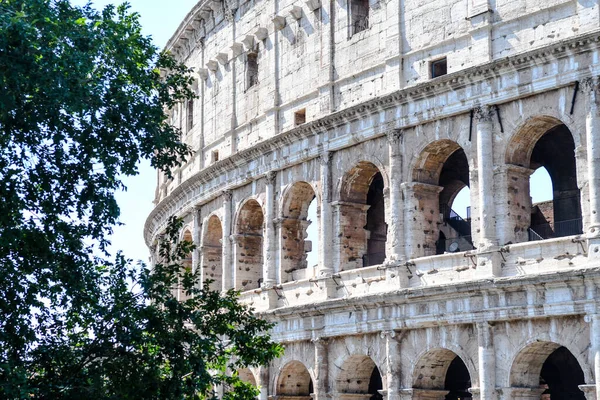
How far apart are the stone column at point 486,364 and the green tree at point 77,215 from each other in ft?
23.4

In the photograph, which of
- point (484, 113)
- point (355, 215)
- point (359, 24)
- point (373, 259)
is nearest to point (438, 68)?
point (484, 113)

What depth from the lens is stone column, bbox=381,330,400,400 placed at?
26047 millimetres

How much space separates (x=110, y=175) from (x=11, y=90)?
2150mm

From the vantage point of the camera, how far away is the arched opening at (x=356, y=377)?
91.9 feet

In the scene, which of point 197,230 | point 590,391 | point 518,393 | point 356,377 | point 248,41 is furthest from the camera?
point 197,230

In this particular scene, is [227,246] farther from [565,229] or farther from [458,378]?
[565,229]

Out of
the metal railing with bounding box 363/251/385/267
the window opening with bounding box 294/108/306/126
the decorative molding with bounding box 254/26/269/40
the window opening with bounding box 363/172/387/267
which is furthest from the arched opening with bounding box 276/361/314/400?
the decorative molding with bounding box 254/26/269/40

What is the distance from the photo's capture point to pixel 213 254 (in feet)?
117

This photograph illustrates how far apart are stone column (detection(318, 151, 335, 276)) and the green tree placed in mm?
10098

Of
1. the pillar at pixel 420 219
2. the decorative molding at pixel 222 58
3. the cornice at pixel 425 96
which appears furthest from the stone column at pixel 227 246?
the pillar at pixel 420 219

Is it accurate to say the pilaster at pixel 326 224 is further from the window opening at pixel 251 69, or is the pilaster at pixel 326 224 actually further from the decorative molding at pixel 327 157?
the window opening at pixel 251 69

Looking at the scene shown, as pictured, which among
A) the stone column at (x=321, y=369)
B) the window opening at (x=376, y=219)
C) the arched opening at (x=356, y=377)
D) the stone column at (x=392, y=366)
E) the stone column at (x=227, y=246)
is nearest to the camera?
the stone column at (x=392, y=366)

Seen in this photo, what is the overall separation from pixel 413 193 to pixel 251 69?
9370mm

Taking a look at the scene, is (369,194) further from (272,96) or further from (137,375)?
(137,375)
